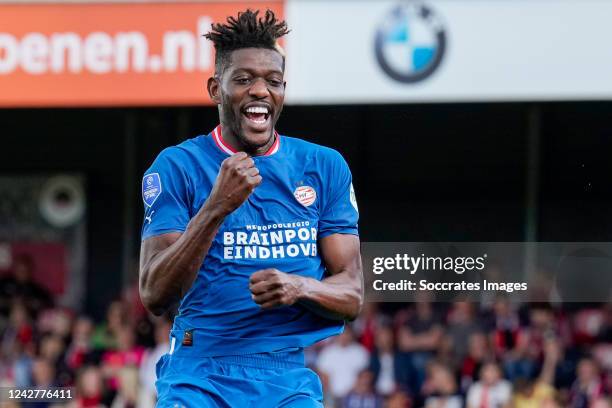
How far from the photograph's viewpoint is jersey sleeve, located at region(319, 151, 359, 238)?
4.52m

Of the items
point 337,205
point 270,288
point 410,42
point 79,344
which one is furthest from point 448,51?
point 270,288

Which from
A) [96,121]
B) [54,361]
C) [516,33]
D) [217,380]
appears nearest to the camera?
[217,380]

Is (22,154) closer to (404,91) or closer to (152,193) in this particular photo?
(404,91)

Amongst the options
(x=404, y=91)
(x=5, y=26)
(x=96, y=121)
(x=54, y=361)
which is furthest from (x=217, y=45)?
(x=96, y=121)

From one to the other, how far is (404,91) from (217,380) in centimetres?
638

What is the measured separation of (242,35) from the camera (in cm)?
439

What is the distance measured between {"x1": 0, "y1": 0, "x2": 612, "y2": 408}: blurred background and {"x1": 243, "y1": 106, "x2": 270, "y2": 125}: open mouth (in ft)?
14.4

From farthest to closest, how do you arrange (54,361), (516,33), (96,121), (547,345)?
(96,121), (54,361), (547,345), (516,33)

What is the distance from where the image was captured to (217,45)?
175 inches

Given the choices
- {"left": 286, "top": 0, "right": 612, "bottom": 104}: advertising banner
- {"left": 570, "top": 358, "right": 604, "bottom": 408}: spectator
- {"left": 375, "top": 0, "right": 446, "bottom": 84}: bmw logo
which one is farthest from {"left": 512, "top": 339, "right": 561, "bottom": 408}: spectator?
{"left": 375, "top": 0, "right": 446, "bottom": 84}: bmw logo

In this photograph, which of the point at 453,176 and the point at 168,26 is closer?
the point at 168,26

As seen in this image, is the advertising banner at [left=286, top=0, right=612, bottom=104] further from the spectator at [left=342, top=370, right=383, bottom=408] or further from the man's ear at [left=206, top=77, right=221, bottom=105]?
the man's ear at [left=206, top=77, right=221, bottom=105]

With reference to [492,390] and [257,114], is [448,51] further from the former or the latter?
[257,114]

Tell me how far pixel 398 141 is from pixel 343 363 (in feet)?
7.90
